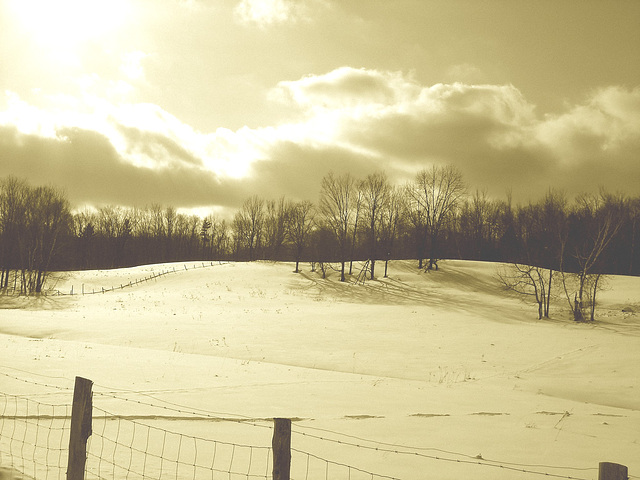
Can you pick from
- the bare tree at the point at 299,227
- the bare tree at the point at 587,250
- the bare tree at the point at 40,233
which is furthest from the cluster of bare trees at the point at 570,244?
the bare tree at the point at 40,233

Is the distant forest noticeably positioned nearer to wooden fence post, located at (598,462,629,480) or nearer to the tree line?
the tree line

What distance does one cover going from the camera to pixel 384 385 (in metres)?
15.6

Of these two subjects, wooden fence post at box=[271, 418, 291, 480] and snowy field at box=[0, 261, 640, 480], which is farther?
snowy field at box=[0, 261, 640, 480]

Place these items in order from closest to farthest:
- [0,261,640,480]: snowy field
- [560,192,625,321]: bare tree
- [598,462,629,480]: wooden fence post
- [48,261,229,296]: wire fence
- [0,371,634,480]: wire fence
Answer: [598,462,629,480]: wooden fence post, [0,371,634,480]: wire fence, [0,261,640,480]: snowy field, [560,192,625,321]: bare tree, [48,261,229,296]: wire fence

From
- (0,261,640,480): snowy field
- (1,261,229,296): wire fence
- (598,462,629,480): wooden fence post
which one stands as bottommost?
(1,261,229,296): wire fence

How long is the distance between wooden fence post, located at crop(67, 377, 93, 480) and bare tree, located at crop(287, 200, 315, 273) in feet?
218

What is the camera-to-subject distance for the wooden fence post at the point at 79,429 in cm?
488

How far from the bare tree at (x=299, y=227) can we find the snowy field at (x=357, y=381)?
1335 inches

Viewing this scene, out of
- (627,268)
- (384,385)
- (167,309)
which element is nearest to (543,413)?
(384,385)

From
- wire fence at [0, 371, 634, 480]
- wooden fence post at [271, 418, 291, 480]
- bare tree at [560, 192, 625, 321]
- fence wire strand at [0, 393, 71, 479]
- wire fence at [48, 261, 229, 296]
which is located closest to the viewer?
wooden fence post at [271, 418, 291, 480]

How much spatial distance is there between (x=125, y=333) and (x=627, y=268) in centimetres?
8278

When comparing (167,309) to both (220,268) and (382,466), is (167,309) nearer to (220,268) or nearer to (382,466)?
(220,268)

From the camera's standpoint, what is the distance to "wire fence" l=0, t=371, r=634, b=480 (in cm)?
720

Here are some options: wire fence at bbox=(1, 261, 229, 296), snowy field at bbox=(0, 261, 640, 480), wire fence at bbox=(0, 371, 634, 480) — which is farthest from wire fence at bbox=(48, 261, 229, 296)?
wire fence at bbox=(0, 371, 634, 480)
